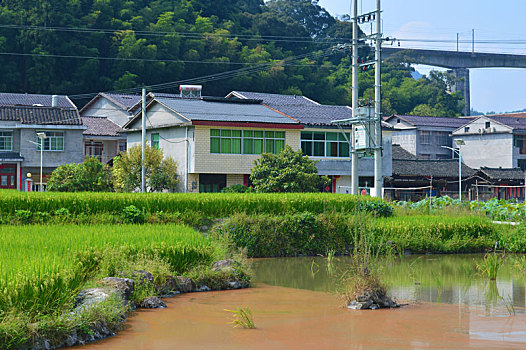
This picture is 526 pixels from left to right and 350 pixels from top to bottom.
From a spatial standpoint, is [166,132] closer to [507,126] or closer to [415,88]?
[507,126]

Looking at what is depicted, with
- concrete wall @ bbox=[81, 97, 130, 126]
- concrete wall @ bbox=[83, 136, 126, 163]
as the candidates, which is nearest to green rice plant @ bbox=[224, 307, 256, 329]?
concrete wall @ bbox=[83, 136, 126, 163]

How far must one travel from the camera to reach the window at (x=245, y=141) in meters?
34.6

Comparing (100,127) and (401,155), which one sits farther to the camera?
(401,155)

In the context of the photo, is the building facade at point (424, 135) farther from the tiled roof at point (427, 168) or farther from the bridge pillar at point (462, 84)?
the bridge pillar at point (462, 84)

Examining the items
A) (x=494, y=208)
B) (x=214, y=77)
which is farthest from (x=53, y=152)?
(x=494, y=208)

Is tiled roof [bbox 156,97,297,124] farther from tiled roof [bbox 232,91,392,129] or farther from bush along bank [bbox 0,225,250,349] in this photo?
bush along bank [bbox 0,225,250,349]

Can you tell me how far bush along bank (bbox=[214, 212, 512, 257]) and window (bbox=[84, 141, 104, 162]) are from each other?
30.4 meters

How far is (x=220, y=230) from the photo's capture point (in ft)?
71.0

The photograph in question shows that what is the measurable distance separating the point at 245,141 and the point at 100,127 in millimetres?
19054

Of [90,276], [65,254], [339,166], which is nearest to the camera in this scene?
[65,254]

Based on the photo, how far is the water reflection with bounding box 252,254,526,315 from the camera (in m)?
14.4

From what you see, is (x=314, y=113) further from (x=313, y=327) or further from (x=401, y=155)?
(x=313, y=327)

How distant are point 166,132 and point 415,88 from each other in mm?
47565

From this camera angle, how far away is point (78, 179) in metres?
30.2
